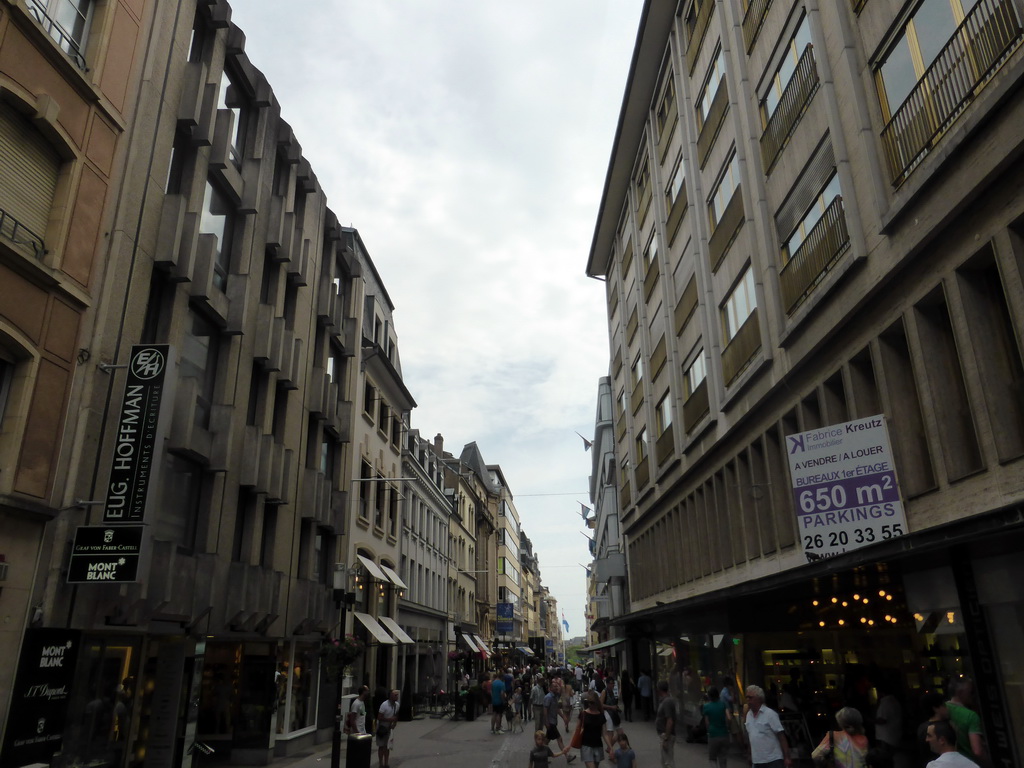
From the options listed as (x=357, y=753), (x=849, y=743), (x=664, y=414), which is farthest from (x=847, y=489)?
(x=664, y=414)

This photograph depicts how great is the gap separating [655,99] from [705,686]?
2310 cm

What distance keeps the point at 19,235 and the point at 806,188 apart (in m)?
14.7

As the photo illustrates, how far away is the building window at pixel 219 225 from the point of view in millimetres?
17125

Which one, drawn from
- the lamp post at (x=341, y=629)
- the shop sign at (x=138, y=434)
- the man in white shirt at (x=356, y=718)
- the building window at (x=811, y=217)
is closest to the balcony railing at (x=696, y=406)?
the building window at (x=811, y=217)

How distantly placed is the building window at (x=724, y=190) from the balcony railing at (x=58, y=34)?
15585 millimetres

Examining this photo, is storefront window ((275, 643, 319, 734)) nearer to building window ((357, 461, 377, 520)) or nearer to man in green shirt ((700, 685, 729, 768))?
building window ((357, 461, 377, 520))

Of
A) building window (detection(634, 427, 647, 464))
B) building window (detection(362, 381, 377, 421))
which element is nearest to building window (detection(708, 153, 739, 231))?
building window (detection(634, 427, 647, 464))

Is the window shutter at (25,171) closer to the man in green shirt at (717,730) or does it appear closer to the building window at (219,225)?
the building window at (219,225)

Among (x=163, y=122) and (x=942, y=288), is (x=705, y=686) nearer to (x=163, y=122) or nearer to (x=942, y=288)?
(x=942, y=288)

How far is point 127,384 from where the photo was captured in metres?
12.6

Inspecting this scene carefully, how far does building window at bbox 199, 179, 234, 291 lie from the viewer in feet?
56.2

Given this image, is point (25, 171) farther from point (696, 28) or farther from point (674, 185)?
point (674, 185)

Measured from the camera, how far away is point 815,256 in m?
15.4

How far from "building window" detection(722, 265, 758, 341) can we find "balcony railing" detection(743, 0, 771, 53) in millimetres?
5936
